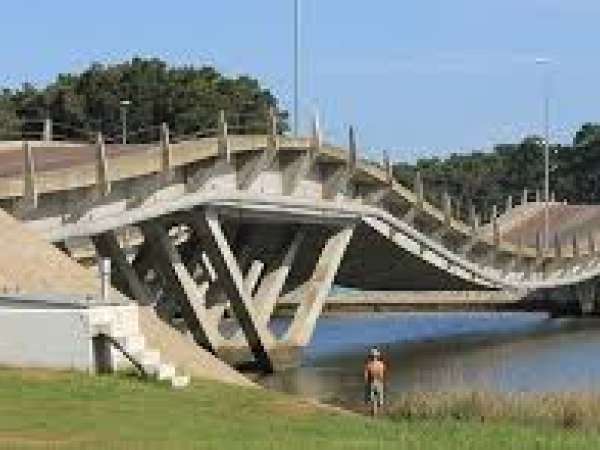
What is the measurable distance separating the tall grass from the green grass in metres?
1.73

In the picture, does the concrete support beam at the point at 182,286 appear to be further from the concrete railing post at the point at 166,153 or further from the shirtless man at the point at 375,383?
the shirtless man at the point at 375,383

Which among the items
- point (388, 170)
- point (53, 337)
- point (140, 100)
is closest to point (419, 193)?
point (388, 170)

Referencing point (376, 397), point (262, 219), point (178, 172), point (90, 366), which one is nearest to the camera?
point (90, 366)

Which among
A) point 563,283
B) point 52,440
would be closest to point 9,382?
point 52,440

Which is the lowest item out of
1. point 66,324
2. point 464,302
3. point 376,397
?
point 464,302

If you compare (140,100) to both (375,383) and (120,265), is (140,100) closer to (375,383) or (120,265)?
(120,265)

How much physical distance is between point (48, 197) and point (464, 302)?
75.6 meters

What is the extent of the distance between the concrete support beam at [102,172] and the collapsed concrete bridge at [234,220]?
4 cm

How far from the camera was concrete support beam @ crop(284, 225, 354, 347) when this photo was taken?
191 feet

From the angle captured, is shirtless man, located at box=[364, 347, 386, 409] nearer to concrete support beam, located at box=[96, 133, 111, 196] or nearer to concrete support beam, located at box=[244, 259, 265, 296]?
concrete support beam, located at box=[96, 133, 111, 196]

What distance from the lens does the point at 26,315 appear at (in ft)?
92.0

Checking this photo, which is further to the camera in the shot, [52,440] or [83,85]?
[83,85]

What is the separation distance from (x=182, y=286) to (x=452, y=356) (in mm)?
14877

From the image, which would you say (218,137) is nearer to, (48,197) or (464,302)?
(48,197)
